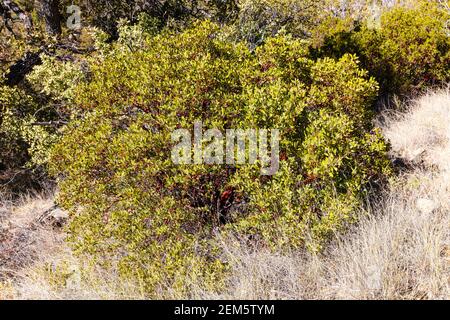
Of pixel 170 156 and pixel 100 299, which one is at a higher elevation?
Answer: pixel 170 156

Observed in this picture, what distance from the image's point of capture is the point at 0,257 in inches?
214

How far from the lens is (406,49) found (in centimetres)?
782

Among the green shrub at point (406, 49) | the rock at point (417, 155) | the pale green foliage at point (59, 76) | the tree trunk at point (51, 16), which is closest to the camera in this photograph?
the rock at point (417, 155)

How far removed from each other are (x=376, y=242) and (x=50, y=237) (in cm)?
425

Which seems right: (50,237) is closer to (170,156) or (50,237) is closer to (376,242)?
(170,156)

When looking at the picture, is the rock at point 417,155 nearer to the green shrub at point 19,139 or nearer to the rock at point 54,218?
the rock at point 54,218

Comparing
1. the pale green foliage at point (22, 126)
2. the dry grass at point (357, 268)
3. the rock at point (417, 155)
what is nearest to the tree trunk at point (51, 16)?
the pale green foliage at point (22, 126)

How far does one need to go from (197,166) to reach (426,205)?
2.32m

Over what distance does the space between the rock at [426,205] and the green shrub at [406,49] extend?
4202mm

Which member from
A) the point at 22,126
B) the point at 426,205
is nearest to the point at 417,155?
the point at 426,205

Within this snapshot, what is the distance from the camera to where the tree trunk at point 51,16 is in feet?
27.9

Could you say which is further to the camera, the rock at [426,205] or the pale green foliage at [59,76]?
the pale green foliage at [59,76]

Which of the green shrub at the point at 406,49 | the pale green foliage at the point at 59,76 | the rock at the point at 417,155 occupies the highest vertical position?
the green shrub at the point at 406,49
